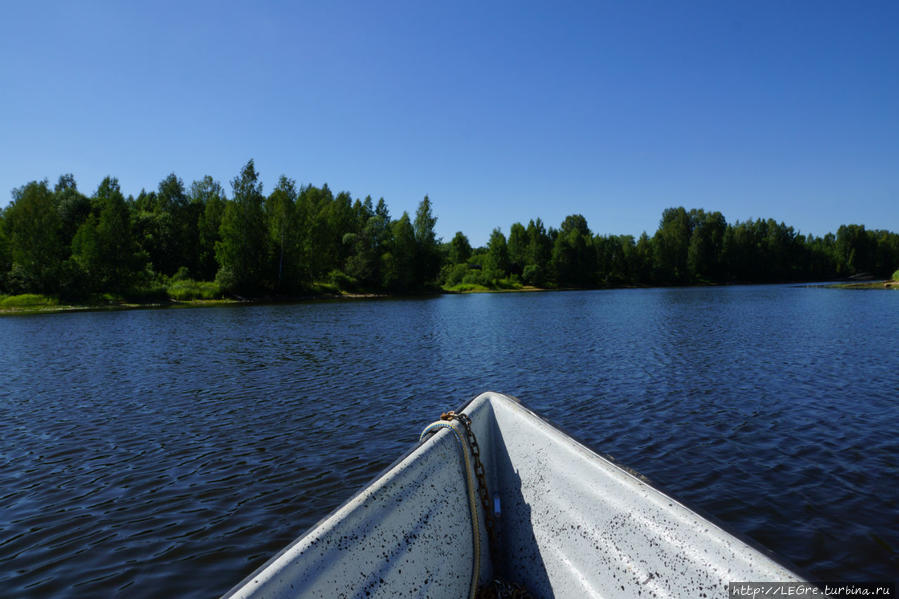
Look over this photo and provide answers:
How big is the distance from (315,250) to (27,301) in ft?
126

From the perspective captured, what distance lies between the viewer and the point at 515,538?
4.40 meters

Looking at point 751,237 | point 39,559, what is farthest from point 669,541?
point 751,237

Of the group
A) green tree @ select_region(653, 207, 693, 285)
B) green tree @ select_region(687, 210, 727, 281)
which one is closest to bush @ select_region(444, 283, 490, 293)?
green tree @ select_region(653, 207, 693, 285)

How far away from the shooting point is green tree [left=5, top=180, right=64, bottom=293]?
6281cm

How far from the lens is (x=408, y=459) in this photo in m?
3.83

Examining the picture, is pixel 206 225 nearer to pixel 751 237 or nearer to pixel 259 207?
pixel 259 207

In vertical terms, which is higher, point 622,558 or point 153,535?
point 622,558

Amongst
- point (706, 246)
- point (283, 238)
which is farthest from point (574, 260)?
point (283, 238)

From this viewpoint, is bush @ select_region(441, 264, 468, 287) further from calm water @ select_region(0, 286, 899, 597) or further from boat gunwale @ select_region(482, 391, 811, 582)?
boat gunwale @ select_region(482, 391, 811, 582)

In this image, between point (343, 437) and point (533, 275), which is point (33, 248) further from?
point (533, 275)

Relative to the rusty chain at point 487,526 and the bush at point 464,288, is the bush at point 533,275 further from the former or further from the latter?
the rusty chain at point 487,526

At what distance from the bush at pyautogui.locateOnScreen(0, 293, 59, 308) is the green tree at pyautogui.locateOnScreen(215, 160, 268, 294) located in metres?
19.3

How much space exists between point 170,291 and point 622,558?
77.1 m

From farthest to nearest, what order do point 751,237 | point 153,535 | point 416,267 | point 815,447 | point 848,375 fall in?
point 751,237 → point 416,267 → point 848,375 → point 815,447 → point 153,535
